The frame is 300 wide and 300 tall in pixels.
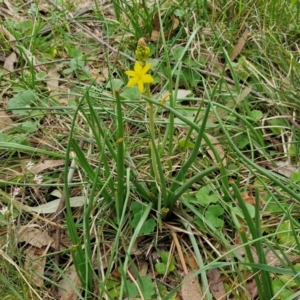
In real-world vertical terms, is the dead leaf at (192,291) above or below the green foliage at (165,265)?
below

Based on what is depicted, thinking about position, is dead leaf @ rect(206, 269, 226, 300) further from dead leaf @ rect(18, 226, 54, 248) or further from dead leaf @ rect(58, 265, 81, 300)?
dead leaf @ rect(18, 226, 54, 248)

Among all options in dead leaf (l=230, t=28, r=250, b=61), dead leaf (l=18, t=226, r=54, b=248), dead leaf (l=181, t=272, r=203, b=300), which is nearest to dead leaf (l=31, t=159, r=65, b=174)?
dead leaf (l=18, t=226, r=54, b=248)

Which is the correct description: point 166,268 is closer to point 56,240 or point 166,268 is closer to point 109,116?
point 56,240

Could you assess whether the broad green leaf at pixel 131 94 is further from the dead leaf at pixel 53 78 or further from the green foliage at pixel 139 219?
the green foliage at pixel 139 219

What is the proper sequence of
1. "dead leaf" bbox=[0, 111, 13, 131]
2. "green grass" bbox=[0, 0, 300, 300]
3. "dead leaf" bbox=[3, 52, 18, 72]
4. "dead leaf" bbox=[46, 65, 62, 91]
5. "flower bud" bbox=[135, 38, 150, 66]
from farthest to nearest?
"dead leaf" bbox=[3, 52, 18, 72]
"dead leaf" bbox=[46, 65, 62, 91]
"dead leaf" bbox=[0, 111, 13, 131]
"green grass" bbox=[0, 0, 300, 300]
"flower bud" bbox=[135, 38, 150, 66]

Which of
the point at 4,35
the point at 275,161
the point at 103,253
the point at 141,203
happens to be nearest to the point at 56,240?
the point at 103,253

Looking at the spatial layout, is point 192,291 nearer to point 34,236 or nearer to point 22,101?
point 34,236

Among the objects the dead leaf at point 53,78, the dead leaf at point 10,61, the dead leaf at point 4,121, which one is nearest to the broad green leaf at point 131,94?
the dead leaf at point 53,78
